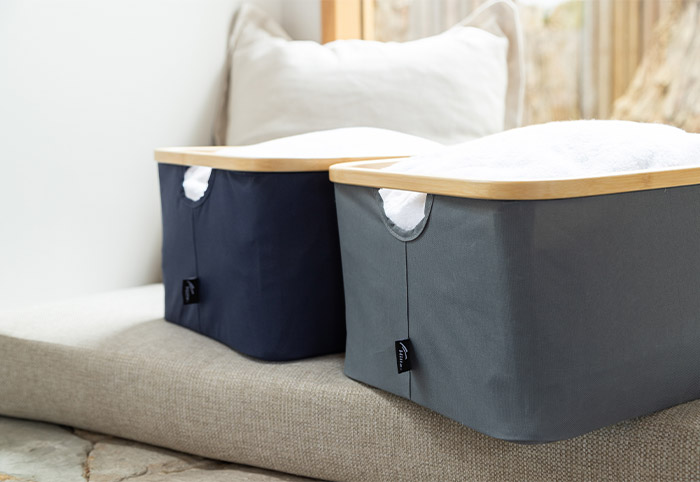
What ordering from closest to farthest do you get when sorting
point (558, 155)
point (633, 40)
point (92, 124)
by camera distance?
point (558, 155) < point (92, 124) < point (633, 40)

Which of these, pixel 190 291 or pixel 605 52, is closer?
pixel 190 291

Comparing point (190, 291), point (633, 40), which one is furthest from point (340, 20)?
point (633, 40)

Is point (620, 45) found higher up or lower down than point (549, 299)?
higher up

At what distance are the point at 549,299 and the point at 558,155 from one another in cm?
16

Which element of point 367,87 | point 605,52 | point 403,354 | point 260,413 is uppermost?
point 605,52

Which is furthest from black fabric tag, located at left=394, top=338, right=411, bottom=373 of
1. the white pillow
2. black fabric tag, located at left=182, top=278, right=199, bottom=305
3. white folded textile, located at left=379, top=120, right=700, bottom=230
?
the white pillow

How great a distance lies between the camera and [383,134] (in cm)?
114

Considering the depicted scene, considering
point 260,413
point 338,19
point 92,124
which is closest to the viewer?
point 260,413

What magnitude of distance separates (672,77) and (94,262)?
4.66 feet

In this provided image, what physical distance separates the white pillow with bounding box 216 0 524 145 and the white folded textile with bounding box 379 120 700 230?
65 cm

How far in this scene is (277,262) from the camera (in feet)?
3.16

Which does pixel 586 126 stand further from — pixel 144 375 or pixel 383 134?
pixel 144 375

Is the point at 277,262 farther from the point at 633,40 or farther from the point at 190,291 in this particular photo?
the point at 633,40

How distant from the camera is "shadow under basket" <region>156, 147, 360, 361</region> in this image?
3.13 feet
